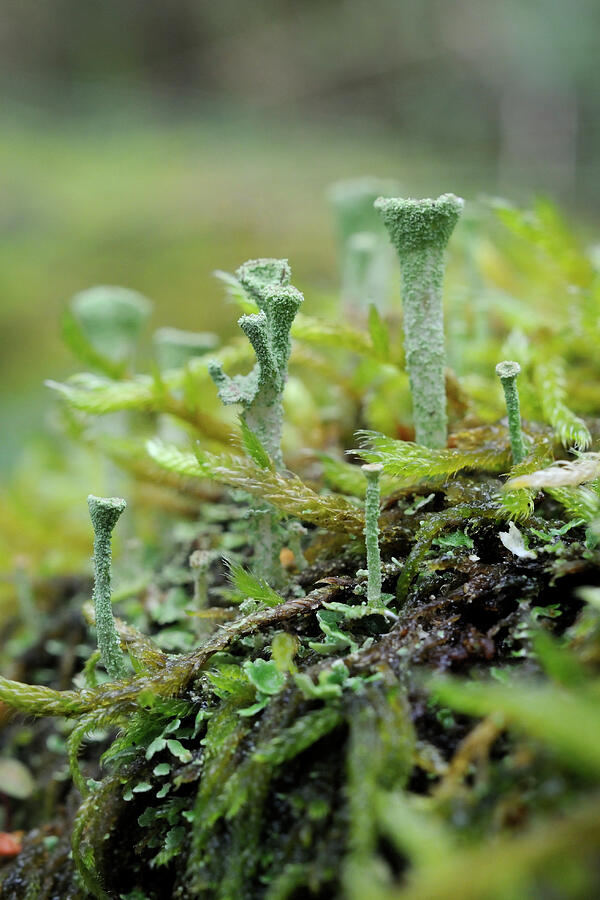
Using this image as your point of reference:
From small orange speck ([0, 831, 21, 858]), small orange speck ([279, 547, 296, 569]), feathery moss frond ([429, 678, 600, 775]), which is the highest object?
small orange speck ([279, 547, 296, 569])

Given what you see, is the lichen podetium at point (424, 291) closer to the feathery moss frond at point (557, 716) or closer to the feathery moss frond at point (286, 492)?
the feathery moss frond at point (286, 492)

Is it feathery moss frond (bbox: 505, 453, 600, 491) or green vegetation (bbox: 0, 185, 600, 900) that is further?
feathery moss frond (bbox: 505, 453, 600, 491)

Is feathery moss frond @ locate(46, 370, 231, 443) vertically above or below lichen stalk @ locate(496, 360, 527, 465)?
above

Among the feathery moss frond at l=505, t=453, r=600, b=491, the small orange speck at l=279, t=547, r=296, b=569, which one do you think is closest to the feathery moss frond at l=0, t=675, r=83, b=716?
the small orange speck at l=279, t=547, r=296, b=569

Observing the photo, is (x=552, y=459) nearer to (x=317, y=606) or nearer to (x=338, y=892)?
(x=317, y=606)

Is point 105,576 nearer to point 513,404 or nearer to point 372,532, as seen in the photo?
point 372,532

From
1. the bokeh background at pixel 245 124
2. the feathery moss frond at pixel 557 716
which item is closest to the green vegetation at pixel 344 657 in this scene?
the feathery moss frond at pixel 557 716

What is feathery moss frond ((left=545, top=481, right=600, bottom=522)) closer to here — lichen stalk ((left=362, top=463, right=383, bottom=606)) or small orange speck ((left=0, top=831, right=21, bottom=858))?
lichen stalk ((left=362, top=463, right=383, bottom=606))

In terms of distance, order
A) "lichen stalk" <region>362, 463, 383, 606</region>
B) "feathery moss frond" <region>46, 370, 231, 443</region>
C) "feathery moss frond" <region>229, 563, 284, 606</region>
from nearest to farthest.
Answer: "lichen stalk" <region>362, 463, 383, 606</region>
"feathery moss frond" <region>229, 563, 284, 606</region>
"feathery moss frond" <region>46, 370, 231, 443</region>

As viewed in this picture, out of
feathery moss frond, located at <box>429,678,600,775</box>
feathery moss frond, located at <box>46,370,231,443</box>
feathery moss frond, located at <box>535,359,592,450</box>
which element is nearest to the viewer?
feathery moss frond, located at <box>429,678,600,775</box>
